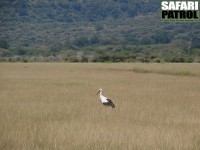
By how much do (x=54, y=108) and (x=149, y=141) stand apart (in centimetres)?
592

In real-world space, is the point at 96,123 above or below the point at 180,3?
below

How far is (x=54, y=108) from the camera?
1535 centimetres

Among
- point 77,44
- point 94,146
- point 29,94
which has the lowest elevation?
point 77,44

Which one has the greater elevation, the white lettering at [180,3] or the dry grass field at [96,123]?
the white lettering at [180,3]

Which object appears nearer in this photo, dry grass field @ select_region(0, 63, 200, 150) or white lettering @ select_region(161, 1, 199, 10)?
dry grass field @ select_region(0, 63, 200, 150)

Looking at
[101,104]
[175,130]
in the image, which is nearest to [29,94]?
[101,104]

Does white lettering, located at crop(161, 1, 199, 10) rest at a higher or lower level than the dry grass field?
higher

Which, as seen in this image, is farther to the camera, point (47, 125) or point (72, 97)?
point (72, 97)

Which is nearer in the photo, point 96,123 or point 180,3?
point 96,123

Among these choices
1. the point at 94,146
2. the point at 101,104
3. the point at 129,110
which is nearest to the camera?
the point at 94,146

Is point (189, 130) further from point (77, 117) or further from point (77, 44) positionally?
point (77, 44)

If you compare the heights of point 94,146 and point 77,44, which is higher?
point 94,146

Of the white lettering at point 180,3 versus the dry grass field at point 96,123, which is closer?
the dry grass field at point 96,123

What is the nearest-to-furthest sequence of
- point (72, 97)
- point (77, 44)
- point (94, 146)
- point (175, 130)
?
point (94, 146)
point (175, 130)
point (72, 97)
point (77, 44)
